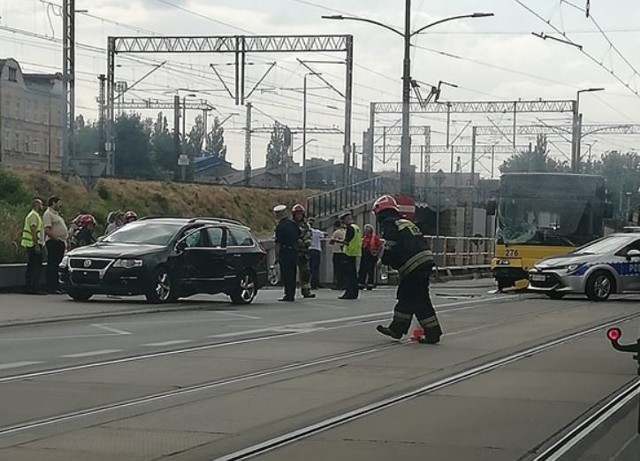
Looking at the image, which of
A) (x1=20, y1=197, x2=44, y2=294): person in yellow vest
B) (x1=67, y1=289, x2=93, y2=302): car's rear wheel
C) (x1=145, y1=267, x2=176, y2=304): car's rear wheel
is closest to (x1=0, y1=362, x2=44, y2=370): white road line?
(x1=145, y1=267, x2=176, y2=304): car's rear wheel

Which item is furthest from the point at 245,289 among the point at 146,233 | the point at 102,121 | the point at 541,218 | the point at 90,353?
the point at 102,121

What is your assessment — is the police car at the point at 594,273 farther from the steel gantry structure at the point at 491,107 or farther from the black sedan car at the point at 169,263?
the steel gantry structure at the point at 491,107

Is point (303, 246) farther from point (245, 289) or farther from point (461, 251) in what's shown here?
point (461, 251)

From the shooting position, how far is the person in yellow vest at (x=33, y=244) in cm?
2188

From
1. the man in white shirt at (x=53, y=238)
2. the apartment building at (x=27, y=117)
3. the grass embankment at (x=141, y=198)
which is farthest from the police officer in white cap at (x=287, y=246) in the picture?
the apartment building at (x=27, y=117)

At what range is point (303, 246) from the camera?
24.2 m

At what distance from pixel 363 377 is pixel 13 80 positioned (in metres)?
50.0

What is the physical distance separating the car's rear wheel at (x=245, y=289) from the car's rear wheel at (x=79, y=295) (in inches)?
102

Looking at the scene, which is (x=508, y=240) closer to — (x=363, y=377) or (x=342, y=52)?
(x=363, y=377)

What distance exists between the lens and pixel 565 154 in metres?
97.6

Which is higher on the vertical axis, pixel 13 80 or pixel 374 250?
pixel 13 80

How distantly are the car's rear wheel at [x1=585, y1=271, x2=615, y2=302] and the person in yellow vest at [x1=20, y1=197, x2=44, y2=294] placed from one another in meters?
11.3

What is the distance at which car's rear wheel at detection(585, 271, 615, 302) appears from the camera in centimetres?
2547

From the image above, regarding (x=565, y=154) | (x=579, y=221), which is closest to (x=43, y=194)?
(x=579, y=221)
